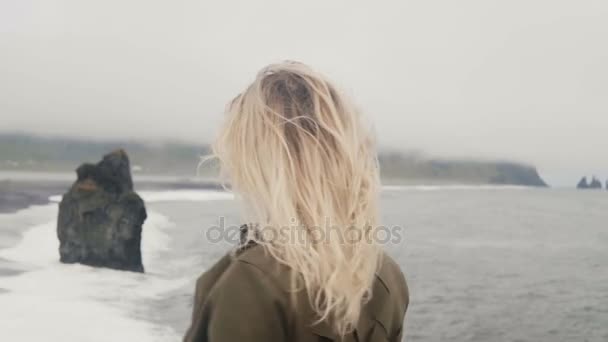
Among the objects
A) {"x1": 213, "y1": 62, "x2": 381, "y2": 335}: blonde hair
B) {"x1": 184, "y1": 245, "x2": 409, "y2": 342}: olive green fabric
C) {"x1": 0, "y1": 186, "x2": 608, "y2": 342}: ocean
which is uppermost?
{"x1": 213, "y1": 62, "x2": 381, "y2": 335}: blonde hair

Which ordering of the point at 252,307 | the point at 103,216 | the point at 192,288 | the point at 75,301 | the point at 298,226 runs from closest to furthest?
the point at 252,307 < the point at 298,226 < the point at 75,301 < the point at 103,216 < the point at 192,288

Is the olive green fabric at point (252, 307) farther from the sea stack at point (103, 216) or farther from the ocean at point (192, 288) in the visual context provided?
the sea stack at point (103, 216)

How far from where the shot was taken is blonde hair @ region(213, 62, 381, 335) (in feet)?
9.59

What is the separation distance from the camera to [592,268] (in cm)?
7262

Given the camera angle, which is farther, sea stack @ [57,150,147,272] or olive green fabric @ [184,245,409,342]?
sea stack @ [57,150,147,272]

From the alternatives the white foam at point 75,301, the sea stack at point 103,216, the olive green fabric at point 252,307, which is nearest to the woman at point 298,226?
the olive green fabric at point 252,307

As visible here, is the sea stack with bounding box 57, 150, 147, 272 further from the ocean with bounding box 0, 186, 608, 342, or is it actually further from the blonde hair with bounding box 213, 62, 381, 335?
the blonde hair with bounding box 213, 62, 381, 335

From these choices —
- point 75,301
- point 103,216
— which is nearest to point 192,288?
point 103,216

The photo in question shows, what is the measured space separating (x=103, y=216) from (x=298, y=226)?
31.9 meters

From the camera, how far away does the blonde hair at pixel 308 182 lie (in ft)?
9.59

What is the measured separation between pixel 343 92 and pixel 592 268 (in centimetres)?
7892

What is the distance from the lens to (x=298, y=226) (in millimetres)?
2971

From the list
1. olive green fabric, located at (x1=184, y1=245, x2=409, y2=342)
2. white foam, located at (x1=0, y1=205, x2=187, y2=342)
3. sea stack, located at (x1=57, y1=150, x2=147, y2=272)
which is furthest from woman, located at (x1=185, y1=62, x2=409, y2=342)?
sea stack, located at (x1=57, y1=150, x2=147, y2=272)

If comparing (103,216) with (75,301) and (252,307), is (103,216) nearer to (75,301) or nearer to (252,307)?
(75,301)
